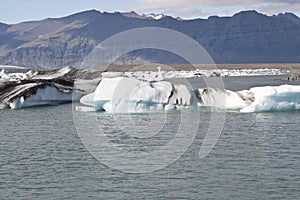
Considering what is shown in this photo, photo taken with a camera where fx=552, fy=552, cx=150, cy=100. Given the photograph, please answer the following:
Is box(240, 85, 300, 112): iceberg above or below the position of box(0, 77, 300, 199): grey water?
above

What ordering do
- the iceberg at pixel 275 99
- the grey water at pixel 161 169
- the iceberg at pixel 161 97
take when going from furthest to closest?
the iceberg at pixel 161 97 < the iceberg at pixel 275 99 < the grey water at pixel 161 169

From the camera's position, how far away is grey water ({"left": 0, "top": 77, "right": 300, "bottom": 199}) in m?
12.4

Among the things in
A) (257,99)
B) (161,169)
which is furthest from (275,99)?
(161,169)

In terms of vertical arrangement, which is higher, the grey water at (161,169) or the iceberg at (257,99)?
the iceberg at (257,99)

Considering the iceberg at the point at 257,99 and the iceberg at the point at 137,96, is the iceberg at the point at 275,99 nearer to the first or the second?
the iceberg at the point at 257,99

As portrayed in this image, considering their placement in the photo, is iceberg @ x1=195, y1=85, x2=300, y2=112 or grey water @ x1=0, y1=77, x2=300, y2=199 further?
iceberg @ x1=195, y1=85, x2=300, y2=112

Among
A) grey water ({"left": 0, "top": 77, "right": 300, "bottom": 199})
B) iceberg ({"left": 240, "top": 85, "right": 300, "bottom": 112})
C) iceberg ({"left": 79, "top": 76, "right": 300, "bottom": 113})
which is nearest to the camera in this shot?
grey water ({"left": 0, "top": 77, "right": 300, "bottom": 199})

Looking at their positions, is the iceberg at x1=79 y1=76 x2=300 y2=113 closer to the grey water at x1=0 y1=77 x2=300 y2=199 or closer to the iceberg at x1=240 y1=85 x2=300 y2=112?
the iceberg at x1=240 y1=85 x2=300 y2=112

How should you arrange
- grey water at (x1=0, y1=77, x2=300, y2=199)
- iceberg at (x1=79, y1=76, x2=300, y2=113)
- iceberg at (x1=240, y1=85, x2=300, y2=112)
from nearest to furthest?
grey water at (x1=0, y1=77, x2=300, y2=199), iceberg at (x1=240, y1=85, x2=300, y2=112), iceberg at (x1=79, y1=76, x2=300, y2=113)

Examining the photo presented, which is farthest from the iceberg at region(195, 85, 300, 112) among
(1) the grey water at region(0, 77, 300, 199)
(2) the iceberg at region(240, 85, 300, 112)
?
(1) the grey water at region(0, 77, 300, 199)

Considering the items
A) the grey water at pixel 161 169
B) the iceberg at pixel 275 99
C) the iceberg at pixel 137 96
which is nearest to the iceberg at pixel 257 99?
the iceberg at pixel 275 99

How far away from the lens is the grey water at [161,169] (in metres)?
12.4

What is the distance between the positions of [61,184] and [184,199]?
314 centimetres

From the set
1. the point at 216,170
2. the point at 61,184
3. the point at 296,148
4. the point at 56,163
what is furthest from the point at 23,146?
the point at 296,148
